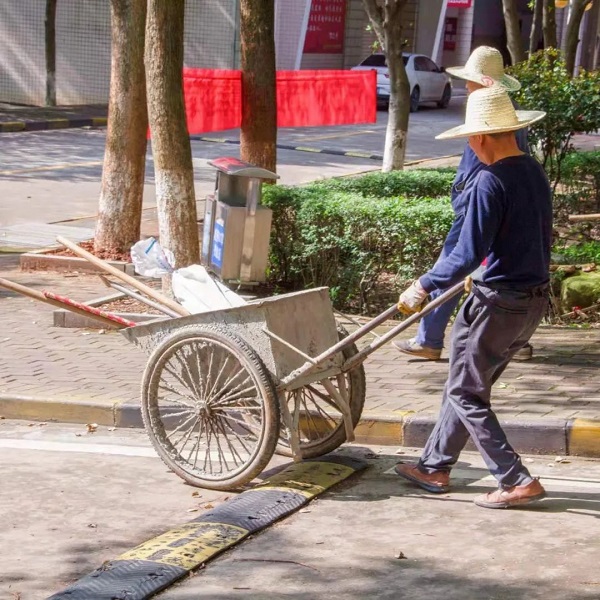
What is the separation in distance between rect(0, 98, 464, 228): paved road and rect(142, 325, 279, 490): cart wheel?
8.95m

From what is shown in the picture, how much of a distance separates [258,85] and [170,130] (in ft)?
6.07

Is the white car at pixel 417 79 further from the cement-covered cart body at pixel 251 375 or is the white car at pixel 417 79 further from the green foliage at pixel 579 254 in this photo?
the cement-covered cart body at pixel 251 375

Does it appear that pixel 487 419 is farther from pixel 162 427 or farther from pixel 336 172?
pixel 336 172

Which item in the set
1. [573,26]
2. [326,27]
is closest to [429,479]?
[573,26]

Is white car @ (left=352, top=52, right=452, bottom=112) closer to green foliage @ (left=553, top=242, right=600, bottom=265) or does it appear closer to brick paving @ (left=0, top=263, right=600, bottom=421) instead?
green foliage @ (left=553, top=242, right=600, bottom=265)

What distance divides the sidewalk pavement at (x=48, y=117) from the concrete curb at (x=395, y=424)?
19023 mm

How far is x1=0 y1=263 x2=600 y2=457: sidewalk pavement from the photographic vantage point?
6691 mm

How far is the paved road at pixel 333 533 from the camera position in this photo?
4.78m

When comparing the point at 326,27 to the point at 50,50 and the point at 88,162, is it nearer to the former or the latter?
the point at 50,50

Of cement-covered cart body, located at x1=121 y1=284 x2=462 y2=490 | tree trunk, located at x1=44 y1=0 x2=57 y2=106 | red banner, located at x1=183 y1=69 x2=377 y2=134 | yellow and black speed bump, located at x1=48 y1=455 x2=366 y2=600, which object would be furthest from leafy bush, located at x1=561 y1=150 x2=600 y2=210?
tree trunk, located at x1=44 y1=0 x2=57 y2=106

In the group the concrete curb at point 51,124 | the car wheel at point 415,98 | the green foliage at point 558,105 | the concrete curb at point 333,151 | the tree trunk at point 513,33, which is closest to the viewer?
the green foliage at point 558,105

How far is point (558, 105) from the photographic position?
11.9m

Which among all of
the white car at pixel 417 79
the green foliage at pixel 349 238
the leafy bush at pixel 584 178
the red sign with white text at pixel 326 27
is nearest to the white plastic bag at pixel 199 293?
the green foliage at pixel 349 238

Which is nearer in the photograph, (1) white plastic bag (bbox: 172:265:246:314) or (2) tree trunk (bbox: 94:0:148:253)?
(1) white plastic bag (bbox: 172:265:246:314)
